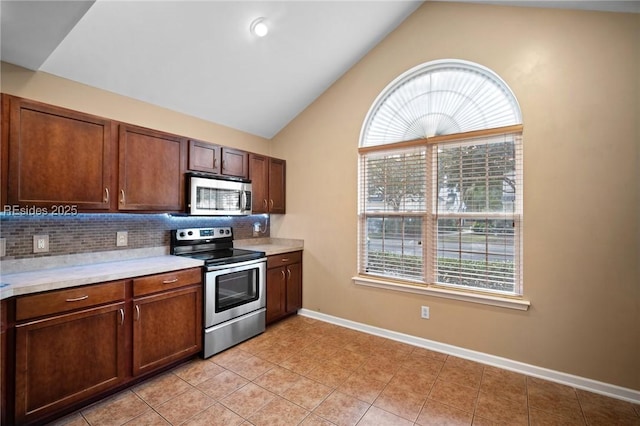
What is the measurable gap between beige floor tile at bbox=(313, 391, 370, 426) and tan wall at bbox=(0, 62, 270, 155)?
297 centimetres

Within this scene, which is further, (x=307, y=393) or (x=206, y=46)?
(x=206, y=46)

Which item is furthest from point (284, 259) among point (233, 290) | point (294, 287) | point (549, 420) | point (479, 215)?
point (549, 420)

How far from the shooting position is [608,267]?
7.20ft

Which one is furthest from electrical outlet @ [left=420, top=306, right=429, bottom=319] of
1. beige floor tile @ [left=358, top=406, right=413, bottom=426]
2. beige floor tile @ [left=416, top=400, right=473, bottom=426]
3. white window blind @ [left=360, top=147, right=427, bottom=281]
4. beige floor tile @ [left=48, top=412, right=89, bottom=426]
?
beige floor tile @ [left=48, top=412, right=89, bottom=426]

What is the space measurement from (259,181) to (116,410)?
2537mm

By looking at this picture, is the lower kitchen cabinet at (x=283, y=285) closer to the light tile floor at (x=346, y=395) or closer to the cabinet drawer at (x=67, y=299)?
the light tile floor at (x=346, y=395)

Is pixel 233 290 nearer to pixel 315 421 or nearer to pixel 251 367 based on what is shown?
pixel 251 367

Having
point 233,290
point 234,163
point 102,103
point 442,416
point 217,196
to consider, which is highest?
point 102,103

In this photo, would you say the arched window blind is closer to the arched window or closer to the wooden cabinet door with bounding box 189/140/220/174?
→ the arched window

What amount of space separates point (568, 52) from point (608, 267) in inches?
68.6

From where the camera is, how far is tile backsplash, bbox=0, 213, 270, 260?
2.10 metres

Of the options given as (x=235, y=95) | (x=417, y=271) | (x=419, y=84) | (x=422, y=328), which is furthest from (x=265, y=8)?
(x=422, y=328)

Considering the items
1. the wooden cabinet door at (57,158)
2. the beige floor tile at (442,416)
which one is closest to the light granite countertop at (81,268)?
the wooden cabinet door at (57,158)

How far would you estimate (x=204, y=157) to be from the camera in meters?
3.03
